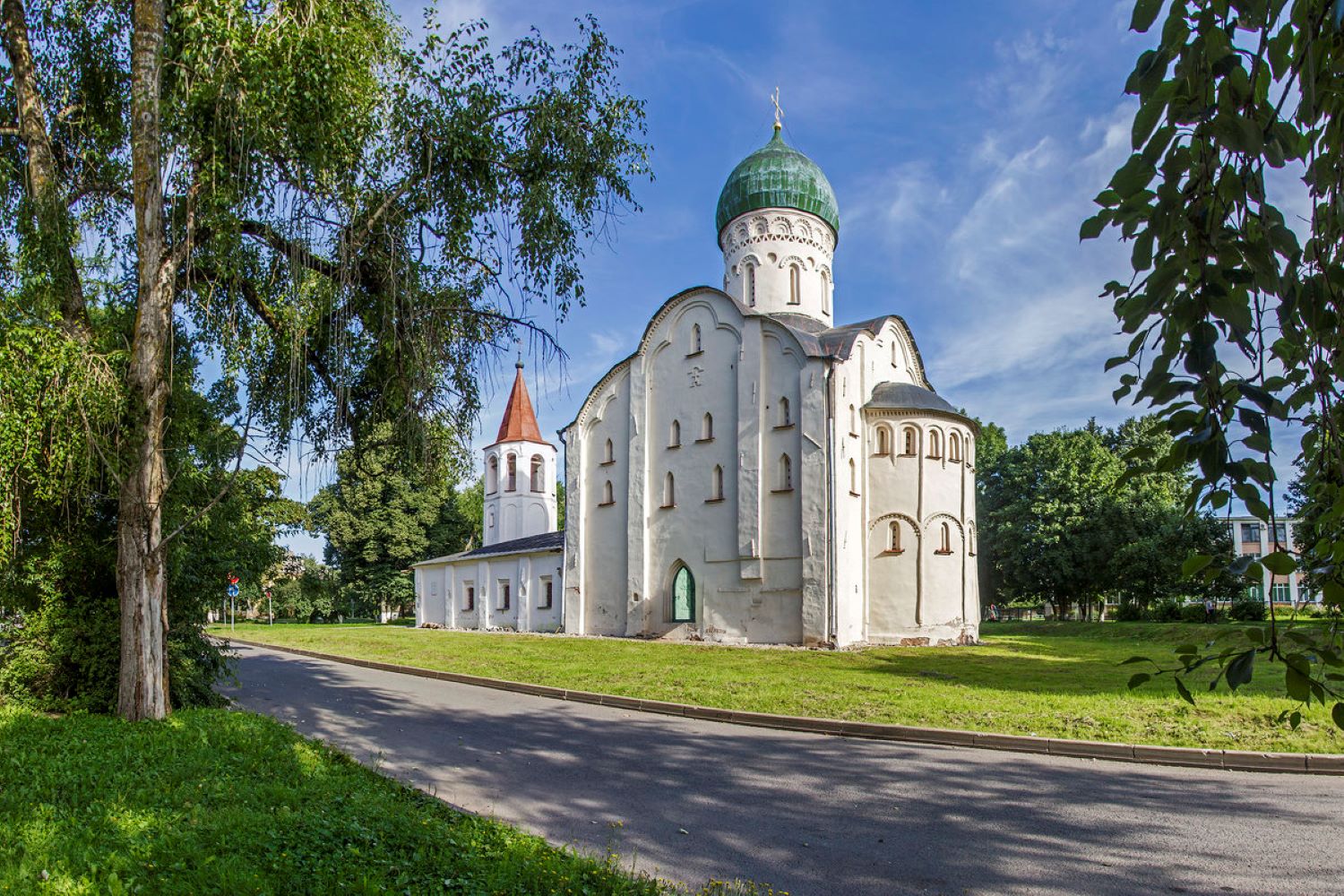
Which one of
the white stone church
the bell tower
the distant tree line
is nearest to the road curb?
the white stone church

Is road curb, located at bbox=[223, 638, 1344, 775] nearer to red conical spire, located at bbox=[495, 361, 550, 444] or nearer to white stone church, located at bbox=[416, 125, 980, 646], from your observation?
white stone church, located at bbox=[416, 125, 980, 646]

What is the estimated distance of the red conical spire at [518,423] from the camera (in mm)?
45750

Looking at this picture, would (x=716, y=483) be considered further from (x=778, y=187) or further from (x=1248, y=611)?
(x=1248, y=611)

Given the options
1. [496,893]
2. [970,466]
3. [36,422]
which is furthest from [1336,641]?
[970,466]

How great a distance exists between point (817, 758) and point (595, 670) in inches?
329

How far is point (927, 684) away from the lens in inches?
560

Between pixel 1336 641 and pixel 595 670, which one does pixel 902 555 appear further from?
pixel 1336 641

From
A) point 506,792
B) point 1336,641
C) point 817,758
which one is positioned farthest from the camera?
point 817,758

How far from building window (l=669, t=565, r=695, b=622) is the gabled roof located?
7.63 metres

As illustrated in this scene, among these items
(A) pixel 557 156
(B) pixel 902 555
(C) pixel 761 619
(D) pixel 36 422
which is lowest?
(C) pixel 761 619

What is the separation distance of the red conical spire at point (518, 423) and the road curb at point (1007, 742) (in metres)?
33.0

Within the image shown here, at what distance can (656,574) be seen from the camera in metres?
28.6

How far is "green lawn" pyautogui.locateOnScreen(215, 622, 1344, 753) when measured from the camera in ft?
32.0

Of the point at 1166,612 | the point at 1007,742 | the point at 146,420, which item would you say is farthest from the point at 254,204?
the point at 1166,612
